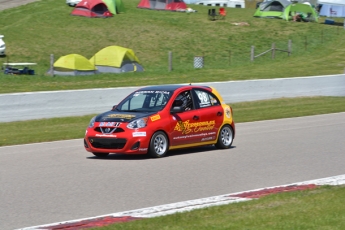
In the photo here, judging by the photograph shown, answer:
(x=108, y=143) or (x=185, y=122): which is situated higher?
(x=185, y=122)

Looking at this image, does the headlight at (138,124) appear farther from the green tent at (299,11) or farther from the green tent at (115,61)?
the green tent at (299,11)

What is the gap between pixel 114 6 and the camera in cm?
5088

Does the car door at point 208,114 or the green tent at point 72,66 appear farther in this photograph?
the green tent at point 72,66

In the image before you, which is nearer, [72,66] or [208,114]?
[208,114]

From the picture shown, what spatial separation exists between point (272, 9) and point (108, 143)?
44997 millimetres

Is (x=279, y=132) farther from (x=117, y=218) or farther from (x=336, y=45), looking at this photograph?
(x=336, y=45)

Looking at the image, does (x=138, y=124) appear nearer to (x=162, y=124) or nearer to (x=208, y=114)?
(x=162, y=124)

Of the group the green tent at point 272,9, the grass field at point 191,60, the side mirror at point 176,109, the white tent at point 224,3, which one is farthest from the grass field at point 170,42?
the side mirror at point 176,109

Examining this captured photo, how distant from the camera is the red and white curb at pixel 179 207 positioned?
7273 millimetres

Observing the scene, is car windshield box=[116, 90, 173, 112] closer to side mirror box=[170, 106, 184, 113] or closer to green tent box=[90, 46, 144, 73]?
side mirror box=[170, 106, 184, 113]

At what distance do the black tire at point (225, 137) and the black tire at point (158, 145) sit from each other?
5.57 ft

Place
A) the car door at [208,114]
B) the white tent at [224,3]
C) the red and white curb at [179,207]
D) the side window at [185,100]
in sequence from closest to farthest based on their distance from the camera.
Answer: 1. the red and white curb at [179,207]
2. the side window at [185,100]
3. the car door at [208,114]
4. the white tent at [224,3]

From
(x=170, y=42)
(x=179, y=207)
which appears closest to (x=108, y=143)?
(x=179, y=207)

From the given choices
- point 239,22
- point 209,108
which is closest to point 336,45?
point 239,22
